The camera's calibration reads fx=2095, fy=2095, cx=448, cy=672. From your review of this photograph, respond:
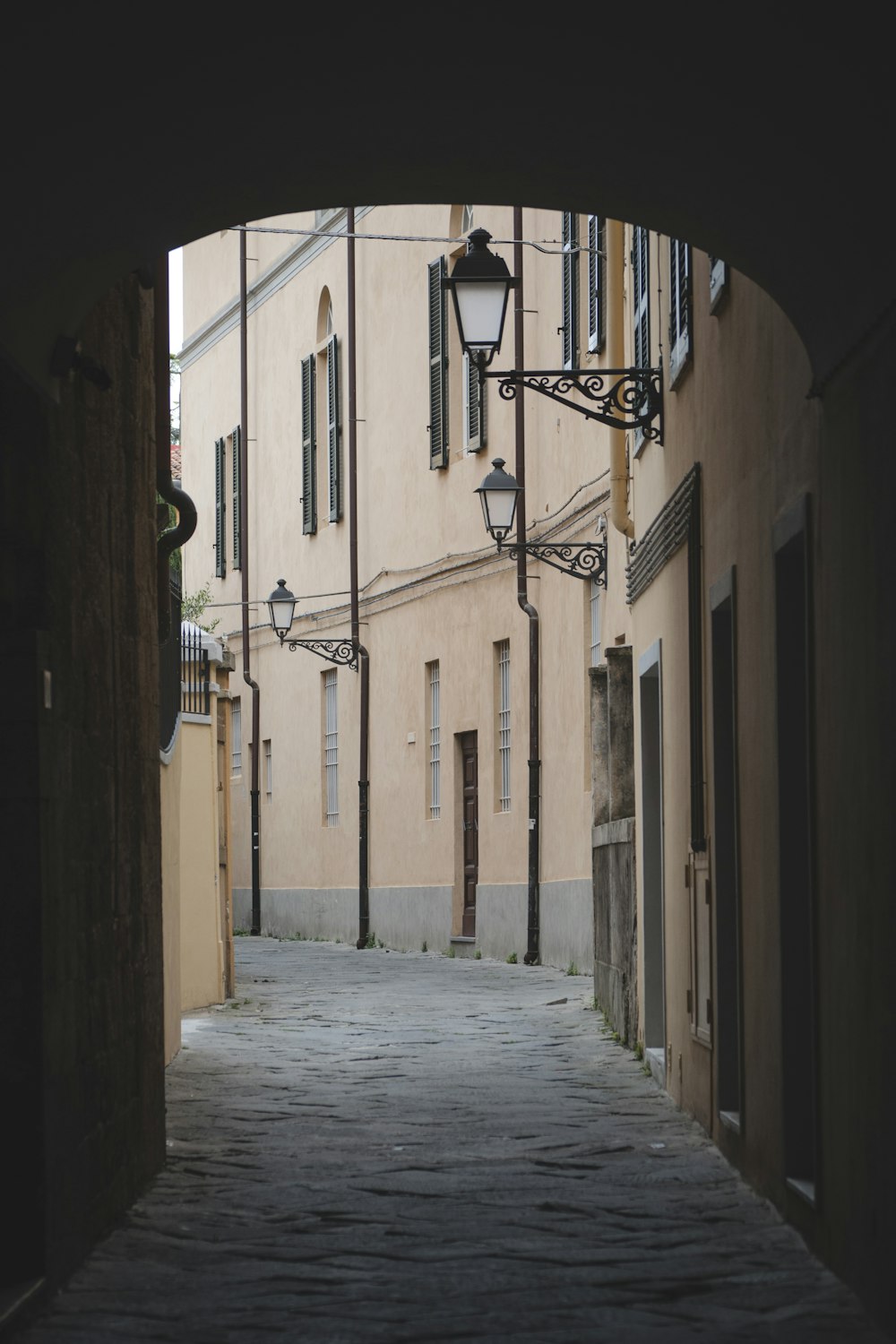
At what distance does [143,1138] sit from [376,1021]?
7620 mm

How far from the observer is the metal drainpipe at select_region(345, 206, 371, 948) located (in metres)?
27.0

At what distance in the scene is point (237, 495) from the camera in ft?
110

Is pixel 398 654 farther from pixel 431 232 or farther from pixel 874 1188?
pixel 874 1188

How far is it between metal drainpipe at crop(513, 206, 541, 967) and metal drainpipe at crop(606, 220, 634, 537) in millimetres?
6198

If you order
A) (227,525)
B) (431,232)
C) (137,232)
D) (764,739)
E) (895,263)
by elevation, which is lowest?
(764,739)

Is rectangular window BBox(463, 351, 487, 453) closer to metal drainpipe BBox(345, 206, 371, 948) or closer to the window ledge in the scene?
metal drainpipe BBox(345, 206, 371, 948)

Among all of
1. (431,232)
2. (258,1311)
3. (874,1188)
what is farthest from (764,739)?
(431,232)

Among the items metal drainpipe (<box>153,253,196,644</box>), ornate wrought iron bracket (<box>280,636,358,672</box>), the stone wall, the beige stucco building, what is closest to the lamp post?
metal drainpipe (<box>153,253,196,644</box>)

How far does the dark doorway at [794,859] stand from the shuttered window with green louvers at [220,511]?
27.4 meters

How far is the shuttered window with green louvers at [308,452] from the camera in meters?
29.4

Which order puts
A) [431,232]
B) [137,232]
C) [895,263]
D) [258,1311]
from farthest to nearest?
[431,232] → [137,232] → [258,1311] → [895,263]

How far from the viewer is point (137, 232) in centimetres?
635

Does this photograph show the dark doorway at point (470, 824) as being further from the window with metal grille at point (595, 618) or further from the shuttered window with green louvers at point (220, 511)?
the shuttered window with green louvers at point (220, 511)

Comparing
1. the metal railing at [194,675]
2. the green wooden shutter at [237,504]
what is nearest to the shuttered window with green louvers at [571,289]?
the metal railing at [194,675]
